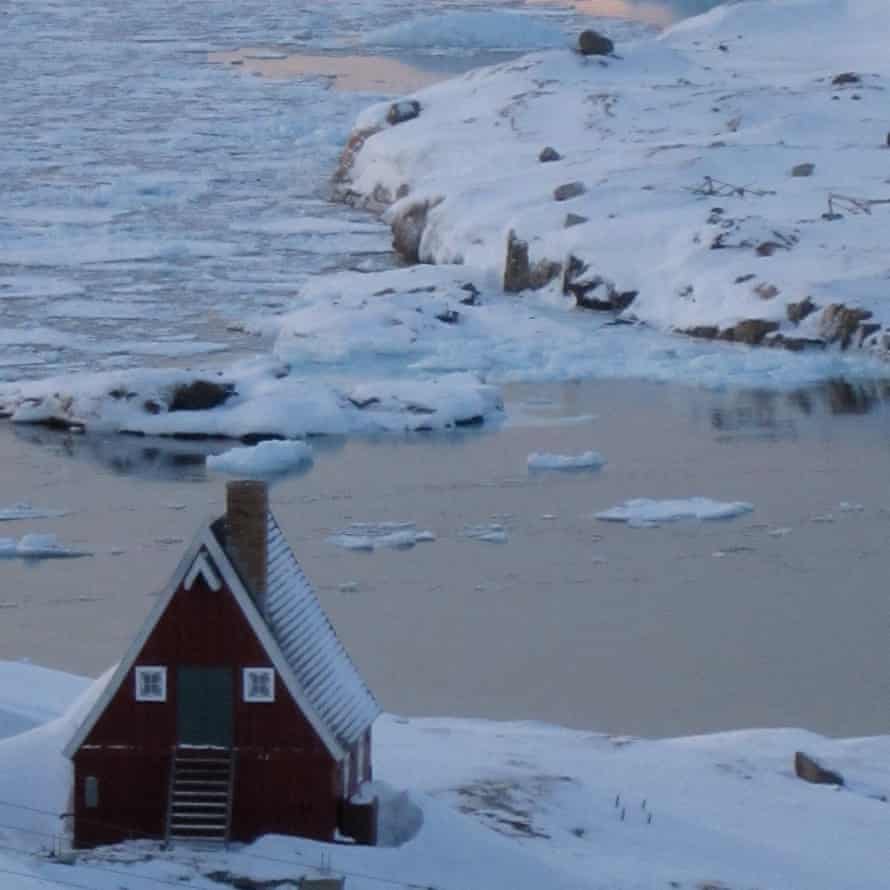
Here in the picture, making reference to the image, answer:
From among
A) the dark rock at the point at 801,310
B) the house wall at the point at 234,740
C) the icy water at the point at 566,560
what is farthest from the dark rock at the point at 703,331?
the house wall at the point at 234,740

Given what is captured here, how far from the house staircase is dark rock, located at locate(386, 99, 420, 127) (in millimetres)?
37049

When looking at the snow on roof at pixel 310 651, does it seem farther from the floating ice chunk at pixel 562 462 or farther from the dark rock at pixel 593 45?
the dark rock at pixel 593 45

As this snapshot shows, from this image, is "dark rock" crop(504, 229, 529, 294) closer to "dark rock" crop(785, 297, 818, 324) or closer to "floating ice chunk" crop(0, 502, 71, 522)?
"dark rock" crop(785, 297, 818, 324)

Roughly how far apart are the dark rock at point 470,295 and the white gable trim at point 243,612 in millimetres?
22495

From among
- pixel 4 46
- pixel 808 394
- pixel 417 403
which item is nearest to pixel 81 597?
pixel 417 403

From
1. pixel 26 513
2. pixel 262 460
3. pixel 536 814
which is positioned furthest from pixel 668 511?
pixel 536 814

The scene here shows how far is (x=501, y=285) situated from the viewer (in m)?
38.8

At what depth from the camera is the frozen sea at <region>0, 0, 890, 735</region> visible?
67.5 feet

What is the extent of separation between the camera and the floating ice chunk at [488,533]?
24.7 m

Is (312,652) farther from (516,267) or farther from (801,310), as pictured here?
(516,267)

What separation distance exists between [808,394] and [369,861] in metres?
19.3

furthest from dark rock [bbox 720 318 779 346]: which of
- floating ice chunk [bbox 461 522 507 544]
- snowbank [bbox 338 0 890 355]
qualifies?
floating ice chunk [bbox 461 522 507 544]

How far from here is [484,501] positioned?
2639 centimetres

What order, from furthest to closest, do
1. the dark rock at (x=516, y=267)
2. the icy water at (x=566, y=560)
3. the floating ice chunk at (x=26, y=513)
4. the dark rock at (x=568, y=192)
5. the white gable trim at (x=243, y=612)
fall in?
the dark rock at (x=568, y=192) → the dark rock at (x=516, y=267) → the floating ice chunk at (x=26, y=513) → the icy water at (x=566, y=560) → the white gable trim at (x=243, y=612)
